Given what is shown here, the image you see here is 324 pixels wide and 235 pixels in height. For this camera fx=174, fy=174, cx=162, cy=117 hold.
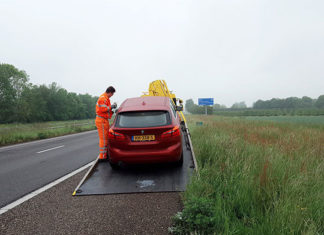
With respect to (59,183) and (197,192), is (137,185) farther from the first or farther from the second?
(59,183)

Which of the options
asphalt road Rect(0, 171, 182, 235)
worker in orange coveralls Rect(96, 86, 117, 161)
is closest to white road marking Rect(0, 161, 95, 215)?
asphalt road Rect(0, 171, 182, 235)

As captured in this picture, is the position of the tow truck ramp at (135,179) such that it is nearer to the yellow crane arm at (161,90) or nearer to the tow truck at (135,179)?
the tow truck at (135,179)

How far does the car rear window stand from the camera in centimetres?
379

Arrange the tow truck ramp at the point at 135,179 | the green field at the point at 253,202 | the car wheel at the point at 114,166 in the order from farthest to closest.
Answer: the car wheel at the point at 114,166 → the tow truck ramp at the point at 135,179 → the green field at the point at 253,202

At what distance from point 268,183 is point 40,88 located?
68612 mm

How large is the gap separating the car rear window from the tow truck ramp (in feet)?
3.78

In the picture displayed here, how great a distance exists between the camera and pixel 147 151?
3709 mm

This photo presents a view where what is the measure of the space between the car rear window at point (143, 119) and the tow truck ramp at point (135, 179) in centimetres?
115

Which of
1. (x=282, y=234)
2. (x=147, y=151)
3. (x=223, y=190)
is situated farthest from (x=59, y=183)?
(x=282, y=234)

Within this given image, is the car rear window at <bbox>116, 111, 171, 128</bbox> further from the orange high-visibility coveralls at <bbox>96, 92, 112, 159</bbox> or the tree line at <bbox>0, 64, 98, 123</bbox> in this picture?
the tree line at <bbox>0, 64, 98, 123</bbox>

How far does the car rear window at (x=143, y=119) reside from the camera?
3792 mm

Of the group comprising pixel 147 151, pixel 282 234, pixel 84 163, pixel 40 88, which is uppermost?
pixel 40 88

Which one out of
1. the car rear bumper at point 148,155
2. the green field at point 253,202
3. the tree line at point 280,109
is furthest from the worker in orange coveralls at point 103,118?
the tree line at point 280,109

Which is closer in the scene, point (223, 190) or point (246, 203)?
point (246, 203)
